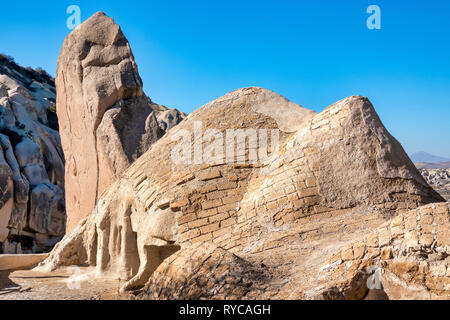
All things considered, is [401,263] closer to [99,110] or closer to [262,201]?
[262,201]

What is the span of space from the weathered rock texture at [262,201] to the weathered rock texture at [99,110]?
2370 millimetres

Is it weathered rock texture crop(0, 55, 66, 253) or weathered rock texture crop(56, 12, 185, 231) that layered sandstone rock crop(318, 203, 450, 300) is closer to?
weathered rock texture crop(56, 12, 185, 231)

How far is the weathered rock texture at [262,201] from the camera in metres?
4.20

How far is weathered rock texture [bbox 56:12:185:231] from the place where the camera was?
32.3ft

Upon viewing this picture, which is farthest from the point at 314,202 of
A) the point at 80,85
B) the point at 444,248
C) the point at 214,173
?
the point at 80,85

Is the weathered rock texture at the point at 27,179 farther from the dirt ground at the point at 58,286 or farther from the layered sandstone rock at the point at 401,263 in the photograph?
the layered sandstone rock at the point at 401,263

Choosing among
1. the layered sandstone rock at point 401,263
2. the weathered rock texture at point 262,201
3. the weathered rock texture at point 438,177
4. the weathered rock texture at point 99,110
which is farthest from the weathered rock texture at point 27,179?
the layered sandstone rock at point 401,263

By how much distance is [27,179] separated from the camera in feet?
74.5

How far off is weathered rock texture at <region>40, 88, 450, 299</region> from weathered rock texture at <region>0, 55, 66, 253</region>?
598 inches

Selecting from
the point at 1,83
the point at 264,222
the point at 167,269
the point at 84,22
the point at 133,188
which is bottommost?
the point at 167,269

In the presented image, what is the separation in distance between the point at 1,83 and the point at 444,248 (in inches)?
1117

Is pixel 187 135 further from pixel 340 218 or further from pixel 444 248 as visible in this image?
Answer: pixel 444 248

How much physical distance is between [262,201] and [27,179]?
1966 centimetres

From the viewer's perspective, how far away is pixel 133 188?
725 cm
